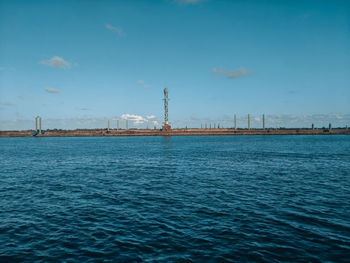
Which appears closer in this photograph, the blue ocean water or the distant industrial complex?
the blue ocean water

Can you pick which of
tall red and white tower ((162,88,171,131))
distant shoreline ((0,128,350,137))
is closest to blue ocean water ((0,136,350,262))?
tall red and white tower ((162,88,171,131))

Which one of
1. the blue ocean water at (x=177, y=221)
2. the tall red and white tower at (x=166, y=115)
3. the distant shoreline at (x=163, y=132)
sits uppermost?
the tall red and white tower at (x=166, y=115)

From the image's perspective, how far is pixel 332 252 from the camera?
9281mm

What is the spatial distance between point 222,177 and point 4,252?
20.4 m

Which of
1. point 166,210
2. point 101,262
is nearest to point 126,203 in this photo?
point 166,210

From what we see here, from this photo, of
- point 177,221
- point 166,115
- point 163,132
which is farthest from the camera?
point 163,132

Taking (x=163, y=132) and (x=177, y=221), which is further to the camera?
(x=163, y=132)

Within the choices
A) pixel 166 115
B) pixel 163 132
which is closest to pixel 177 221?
pixel 166 115

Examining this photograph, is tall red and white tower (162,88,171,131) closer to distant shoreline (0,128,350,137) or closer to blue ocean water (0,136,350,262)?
distant shoreline (0,128,350,137)

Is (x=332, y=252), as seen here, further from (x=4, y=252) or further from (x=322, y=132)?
(x=322, y=132)

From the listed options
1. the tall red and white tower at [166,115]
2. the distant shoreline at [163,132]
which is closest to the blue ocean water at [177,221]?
the tall red and white tower at [166,115]

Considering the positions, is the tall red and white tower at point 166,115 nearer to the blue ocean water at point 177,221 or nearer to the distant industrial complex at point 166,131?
the distant industrial complex at point 166,131

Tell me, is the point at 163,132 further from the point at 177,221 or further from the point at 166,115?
the point at 177,221

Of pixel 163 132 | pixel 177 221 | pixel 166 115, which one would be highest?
pixel 166 115
